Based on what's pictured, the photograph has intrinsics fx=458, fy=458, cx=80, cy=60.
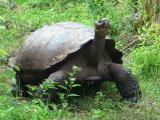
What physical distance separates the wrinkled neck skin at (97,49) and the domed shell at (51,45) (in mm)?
131

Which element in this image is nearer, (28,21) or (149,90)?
(149,90)

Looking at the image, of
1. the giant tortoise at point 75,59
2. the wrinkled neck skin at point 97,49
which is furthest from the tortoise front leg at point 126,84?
the wrinkled neck skin at point 97,49

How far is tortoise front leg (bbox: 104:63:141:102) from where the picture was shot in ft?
17.5

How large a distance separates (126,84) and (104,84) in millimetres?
579

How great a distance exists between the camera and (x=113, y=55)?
18.6 ft

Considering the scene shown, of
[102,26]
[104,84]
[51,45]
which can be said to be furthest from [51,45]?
[104,84]

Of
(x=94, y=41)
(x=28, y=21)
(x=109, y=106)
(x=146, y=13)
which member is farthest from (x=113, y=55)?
→ (x=28, y=21)

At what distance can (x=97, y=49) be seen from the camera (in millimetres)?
5246

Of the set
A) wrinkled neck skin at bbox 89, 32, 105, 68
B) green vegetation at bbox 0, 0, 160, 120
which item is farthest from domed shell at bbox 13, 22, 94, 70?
green vegetation at bbox 0, 0, 160, 120

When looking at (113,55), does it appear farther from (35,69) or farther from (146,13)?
(146,13)

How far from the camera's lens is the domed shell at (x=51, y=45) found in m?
5.20

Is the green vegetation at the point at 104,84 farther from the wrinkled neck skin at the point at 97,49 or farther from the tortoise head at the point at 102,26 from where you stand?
the tortoise head at the point at 102,26

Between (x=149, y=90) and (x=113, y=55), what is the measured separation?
62 centimetres

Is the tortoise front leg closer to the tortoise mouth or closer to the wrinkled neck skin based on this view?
the wrinkled neck skin
